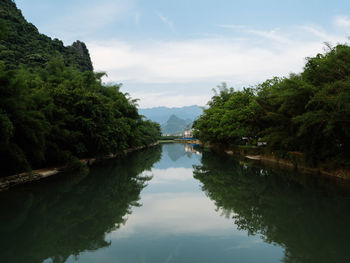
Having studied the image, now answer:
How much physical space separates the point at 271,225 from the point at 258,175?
39.7ft

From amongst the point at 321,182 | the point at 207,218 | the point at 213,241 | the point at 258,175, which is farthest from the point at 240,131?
the point at 213,241

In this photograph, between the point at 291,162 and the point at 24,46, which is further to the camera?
the point at 24,46

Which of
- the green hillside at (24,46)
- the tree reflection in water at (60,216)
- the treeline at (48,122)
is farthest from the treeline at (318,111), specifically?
the green hillside at (24,46)

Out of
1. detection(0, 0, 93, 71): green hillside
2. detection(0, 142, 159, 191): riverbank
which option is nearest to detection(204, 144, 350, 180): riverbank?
detection(0, 142, 159, 191): riverbank

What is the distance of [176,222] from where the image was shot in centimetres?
1058

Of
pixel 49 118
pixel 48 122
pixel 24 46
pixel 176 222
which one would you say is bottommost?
pixel 176 222

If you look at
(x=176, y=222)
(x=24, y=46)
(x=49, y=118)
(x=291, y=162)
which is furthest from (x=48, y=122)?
(x=24, y=46)

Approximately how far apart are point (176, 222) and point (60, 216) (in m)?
4.27

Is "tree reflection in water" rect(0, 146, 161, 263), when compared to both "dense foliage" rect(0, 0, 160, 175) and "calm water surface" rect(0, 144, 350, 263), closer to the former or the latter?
"calm water surface" rect(0, 144, 350, 263)

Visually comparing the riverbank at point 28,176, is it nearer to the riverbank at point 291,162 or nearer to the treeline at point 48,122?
the treeline at point 48,122

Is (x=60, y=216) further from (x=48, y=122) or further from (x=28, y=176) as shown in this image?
(x=48, y=122)

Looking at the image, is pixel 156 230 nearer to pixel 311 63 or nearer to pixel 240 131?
pixel 311 63

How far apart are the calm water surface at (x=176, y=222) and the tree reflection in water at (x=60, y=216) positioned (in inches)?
1.1

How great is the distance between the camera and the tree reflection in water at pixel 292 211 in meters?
8.00
